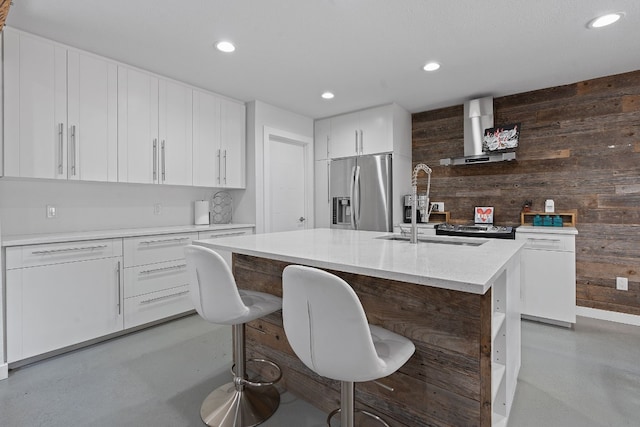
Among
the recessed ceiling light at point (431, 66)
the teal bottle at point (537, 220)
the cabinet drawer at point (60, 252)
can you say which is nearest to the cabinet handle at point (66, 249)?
the cabinet drawer at point (60, 252)

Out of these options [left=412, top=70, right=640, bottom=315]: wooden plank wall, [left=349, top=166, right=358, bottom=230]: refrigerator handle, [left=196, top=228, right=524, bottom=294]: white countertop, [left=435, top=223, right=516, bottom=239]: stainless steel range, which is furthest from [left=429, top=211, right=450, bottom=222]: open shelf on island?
[left=196, top=228, right=524, bottom=294]: white countertop

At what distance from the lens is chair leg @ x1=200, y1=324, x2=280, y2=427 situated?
5.53 feet

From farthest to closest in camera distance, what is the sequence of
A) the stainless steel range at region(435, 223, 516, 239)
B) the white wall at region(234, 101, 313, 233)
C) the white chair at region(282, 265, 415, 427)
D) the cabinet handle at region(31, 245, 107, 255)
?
the white wall at region(234, 101, 313, 233), the stainless steel range at region(435, 223, 516, 239), the cabinet handle at region(31, 245, 107, 255), the white chair at region(282, 265, 415, 427)

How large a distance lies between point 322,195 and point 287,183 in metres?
0.57

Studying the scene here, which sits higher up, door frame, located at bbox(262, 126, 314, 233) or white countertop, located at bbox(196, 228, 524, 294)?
door frame, located at bbox(262, 126, 314, 233)

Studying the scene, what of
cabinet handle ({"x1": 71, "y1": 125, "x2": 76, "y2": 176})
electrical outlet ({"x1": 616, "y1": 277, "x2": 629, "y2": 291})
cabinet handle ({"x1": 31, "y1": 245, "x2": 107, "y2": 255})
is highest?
cabinet handle ({"x1": 71, "y1": 125, "x2": 76, "y2": 176})

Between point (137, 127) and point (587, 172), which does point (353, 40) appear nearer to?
point (137, 127)

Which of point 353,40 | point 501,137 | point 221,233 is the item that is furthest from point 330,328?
point 501,137

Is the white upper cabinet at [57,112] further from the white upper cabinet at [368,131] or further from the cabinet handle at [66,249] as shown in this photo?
the white upper cabinet at [368,131]

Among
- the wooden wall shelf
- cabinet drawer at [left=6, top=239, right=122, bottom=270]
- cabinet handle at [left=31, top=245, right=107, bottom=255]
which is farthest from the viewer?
the wooden wall shelf

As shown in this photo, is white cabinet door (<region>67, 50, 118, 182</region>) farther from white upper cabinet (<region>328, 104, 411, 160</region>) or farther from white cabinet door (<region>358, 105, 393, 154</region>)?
white cabinet door (<region>358, 105, 393, 154</region>)

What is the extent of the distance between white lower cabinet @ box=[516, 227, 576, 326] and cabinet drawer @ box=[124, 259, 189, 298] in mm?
3281

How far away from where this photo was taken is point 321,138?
15.6 feet

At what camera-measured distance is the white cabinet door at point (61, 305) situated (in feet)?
7.32
